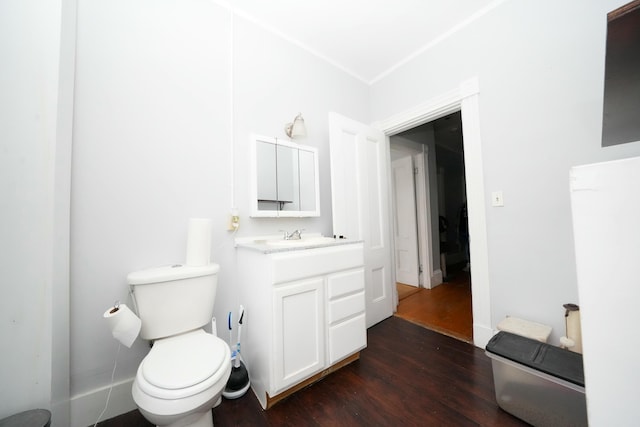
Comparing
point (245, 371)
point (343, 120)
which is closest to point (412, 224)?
point (343, 120)

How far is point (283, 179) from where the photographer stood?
1859 mm

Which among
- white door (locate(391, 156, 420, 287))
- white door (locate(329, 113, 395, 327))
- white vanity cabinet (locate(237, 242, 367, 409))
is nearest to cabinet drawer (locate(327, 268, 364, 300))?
white vanity cabinet (locate(237, 242, 367, 409))

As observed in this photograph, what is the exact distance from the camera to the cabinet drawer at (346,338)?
1.44 meters

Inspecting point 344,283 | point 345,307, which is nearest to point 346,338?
point 345,307

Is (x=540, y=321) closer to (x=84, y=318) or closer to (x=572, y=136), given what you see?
(x=572, y=136)

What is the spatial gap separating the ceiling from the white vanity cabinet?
5.89ft

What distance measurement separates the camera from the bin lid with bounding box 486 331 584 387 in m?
0.97

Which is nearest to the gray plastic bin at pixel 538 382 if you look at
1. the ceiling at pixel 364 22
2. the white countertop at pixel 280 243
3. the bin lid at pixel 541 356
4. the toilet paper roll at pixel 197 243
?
the bin lid at pixel 541 356

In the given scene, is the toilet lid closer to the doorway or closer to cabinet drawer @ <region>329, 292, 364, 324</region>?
cabinet drawer @ <region>329, 292, 364, 324</region>

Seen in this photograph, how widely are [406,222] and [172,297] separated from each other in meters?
2.98

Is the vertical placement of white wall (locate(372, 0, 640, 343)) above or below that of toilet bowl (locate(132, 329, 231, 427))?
above

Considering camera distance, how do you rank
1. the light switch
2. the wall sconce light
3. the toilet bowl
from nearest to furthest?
the toilet bowl, the light switch, the wall sconce light

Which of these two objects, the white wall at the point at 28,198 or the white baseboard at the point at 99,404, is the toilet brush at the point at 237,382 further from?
the white wall at the point at 28,198

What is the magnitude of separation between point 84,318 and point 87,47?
1.46m
